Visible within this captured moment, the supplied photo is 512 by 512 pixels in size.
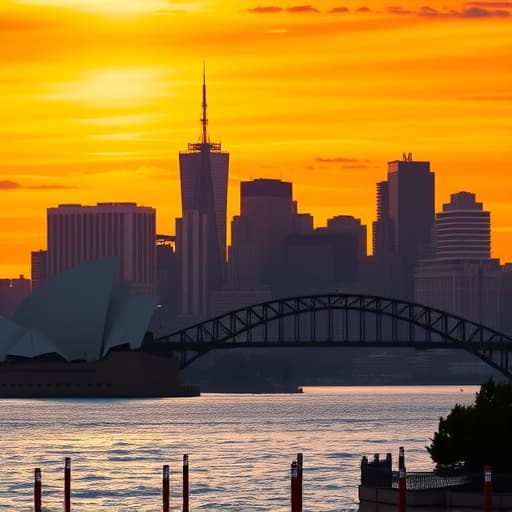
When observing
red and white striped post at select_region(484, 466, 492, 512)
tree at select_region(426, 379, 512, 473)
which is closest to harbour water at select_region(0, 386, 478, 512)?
tree at select_region(426, 379, 512, 473)

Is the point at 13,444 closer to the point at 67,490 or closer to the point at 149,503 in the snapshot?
the point at 149,503

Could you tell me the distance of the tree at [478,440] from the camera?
218 feet

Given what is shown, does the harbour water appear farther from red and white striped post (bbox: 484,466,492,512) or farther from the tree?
red and white striped post (bbox: 484,466,492,512)

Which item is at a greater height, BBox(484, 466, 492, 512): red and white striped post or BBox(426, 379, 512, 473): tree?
BBox(426, 379, 512, 473): tree

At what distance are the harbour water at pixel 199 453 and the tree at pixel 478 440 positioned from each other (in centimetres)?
896

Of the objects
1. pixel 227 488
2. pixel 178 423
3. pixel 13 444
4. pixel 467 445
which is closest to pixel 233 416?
pixel 178 423

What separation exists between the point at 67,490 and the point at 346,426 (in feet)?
261

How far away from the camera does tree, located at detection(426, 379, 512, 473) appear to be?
6656 centimetres

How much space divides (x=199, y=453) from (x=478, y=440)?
4270 centimetres

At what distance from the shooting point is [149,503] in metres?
78.1

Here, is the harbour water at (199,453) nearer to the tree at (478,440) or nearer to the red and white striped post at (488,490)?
the tree at (478,440)

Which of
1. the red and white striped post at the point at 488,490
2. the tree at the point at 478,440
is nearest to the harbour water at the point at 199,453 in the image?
the tree at the point at 478,440

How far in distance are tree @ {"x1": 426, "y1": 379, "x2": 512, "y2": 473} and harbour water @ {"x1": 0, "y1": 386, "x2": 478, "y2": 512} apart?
8.96 m

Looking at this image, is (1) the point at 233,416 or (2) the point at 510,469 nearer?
(2) the point at 510,469
